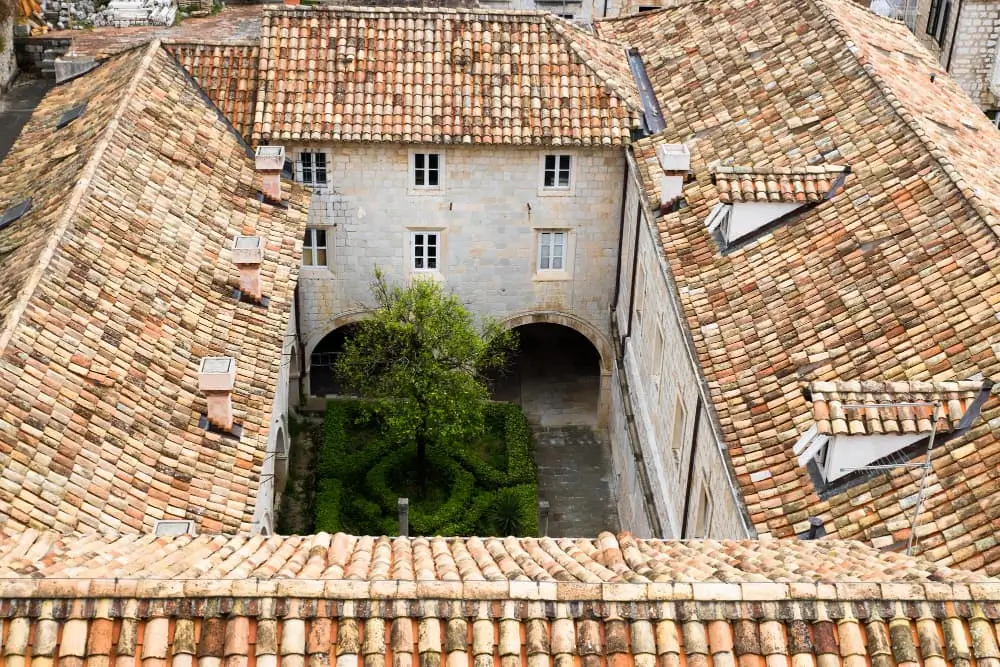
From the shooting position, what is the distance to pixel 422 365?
35.8m

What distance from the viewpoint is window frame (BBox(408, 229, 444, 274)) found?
37969mm

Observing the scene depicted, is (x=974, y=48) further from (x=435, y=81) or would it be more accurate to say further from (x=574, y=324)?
(x=435, y=81)

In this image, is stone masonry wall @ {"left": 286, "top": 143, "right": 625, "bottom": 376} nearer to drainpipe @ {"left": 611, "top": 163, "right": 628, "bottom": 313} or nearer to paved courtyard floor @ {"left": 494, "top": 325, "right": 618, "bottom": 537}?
drainpipe @ {"left": 611, "top": 163, "right": 628, "bottom": 313}

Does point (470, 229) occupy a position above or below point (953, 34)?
below

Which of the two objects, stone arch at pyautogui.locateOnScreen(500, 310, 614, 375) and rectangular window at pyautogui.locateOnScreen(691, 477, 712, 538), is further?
stone arch at pyautogui.locateOnScreen(500, 310, 614, 375)

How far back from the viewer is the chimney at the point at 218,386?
24250mm

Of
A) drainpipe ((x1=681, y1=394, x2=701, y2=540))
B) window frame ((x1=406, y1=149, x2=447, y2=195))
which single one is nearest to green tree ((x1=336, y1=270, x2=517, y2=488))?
window frame ((x1=406, y1=149, x2=447, y2=195))

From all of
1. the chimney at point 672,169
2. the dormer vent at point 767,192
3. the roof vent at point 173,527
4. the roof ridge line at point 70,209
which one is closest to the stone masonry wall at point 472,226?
the roof ridge line at point 70,209

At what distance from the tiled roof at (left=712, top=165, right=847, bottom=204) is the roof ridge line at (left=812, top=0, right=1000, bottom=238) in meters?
1.72

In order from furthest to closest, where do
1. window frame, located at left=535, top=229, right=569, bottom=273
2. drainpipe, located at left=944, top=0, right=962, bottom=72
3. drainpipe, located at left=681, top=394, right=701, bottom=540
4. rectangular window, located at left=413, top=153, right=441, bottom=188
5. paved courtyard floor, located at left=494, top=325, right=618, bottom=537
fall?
drainpipe, located at left=944, top=0, right=962, bottom=72, window frame, located at left=535, top=229, right=569, bottom=273, rectangular window, located at left=413, top=153, right=441, bottom=188, paved courtyard floor, located at left=494, top=325, right=618, bottom=537, drainpipe, located at left=681, top=394, right=701, bottom=540

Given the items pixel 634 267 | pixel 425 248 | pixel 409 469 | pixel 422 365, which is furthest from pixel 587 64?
pixel 409 469

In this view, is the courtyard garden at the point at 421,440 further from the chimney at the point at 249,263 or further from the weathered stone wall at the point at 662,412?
the chimney at the point at 249,263

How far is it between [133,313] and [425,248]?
43.9 ft

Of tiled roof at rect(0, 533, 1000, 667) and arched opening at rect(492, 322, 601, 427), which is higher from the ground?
arched opening at rect(492, 322, 601, 427)
